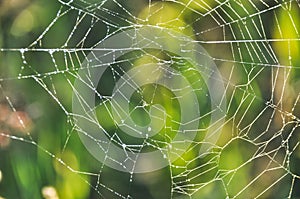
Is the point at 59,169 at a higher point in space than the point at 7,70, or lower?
lower

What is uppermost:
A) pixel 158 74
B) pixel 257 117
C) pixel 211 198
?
pixel 158 74

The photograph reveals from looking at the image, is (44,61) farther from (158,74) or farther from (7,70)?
(158,74)

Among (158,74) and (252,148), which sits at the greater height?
(158,74)

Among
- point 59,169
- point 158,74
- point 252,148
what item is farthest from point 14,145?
point 252,148

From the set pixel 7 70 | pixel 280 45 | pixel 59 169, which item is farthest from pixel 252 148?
pixel 7 70

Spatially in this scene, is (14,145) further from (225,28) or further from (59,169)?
(225,28)
